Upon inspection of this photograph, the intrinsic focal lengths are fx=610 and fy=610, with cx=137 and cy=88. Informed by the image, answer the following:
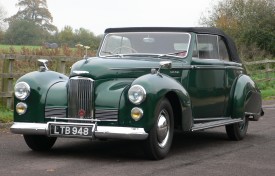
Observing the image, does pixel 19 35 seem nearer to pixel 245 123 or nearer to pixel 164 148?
pixel 245 123

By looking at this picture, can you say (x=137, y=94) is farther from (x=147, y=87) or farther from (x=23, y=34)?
(x=23, y=34)

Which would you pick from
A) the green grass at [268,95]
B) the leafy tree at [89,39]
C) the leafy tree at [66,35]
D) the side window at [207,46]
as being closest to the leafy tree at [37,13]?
the leafy tree at [66,35]

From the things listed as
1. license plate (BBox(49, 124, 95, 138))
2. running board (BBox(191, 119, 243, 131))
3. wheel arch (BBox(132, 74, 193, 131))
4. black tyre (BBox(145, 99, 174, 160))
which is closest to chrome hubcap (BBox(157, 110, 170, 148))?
black tyre (BBox(145, 99, 174, 160))

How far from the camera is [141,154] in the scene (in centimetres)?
807

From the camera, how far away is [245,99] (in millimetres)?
10000

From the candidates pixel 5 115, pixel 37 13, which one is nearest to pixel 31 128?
pixel 5 115

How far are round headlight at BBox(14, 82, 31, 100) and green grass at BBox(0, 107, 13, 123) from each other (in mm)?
3228

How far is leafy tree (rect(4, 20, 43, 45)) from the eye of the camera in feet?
69.0

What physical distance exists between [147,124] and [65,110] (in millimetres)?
1110

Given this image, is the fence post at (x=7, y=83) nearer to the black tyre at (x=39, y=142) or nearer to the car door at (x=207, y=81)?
the black tyre at (x=39, y=142)

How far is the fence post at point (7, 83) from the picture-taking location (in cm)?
1206

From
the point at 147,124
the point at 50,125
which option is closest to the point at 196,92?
the point at 147,124

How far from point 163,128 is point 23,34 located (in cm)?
1473

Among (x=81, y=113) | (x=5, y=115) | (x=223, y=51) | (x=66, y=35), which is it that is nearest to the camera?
(x=81, y=113)
